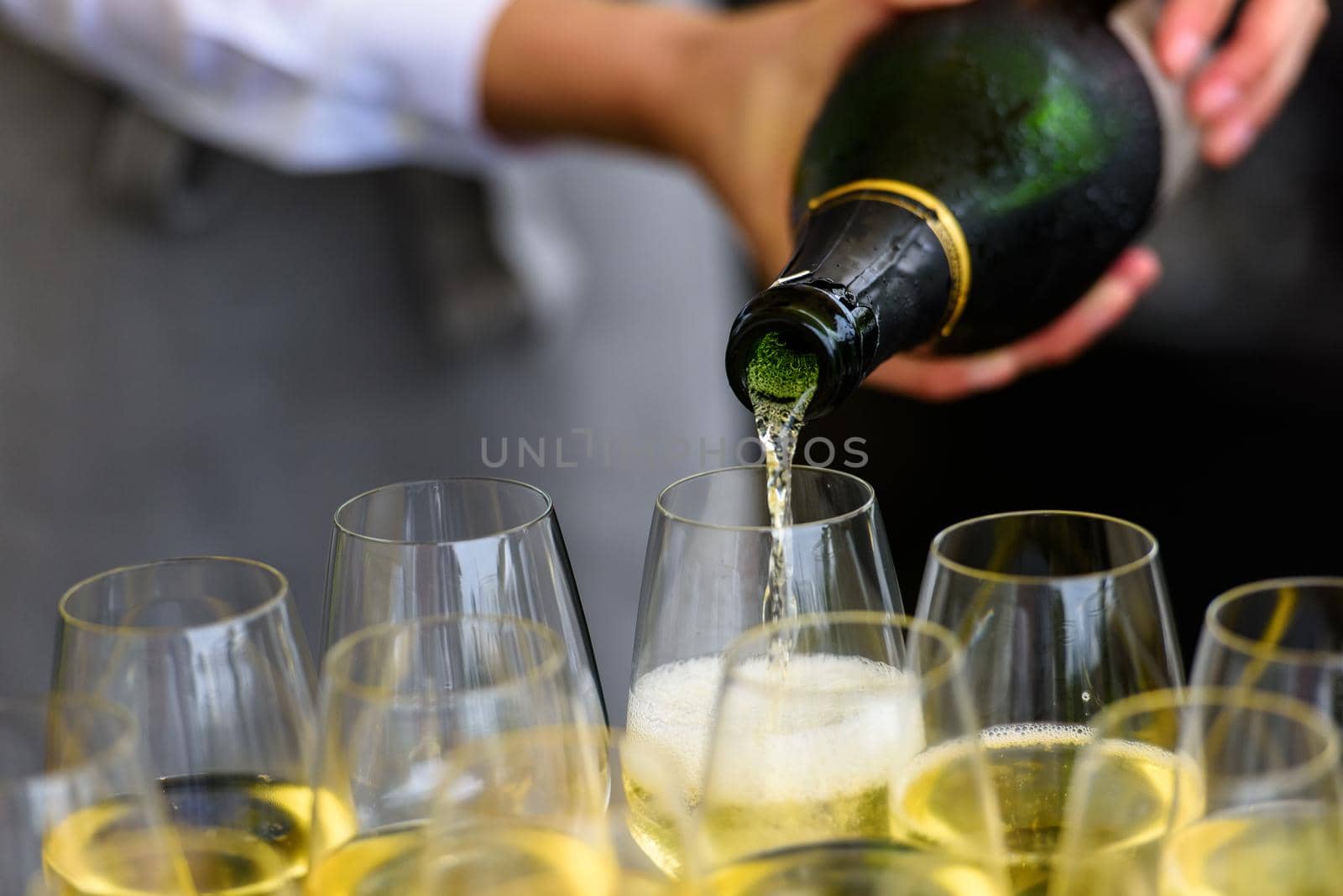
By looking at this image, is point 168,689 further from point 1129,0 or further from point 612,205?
point 612,205

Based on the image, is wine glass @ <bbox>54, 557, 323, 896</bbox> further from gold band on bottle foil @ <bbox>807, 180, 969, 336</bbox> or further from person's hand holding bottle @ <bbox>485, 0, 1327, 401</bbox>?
person's hand holding bottle @ <bbox>485, 0, 1327, 401</bbox>

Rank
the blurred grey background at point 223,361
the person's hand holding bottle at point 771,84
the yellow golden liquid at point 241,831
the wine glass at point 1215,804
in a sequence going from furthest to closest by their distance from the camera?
the blurred grey background at point 223,361 < the person's hand holding bottle at point 771,84 < the yellow golden liquid at point 241,831 < the wine glass at point 1215,804

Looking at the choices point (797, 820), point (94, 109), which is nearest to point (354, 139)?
point (94, 109)

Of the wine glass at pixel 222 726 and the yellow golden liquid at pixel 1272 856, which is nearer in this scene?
the yellow golden liquid at pixel 1272 856

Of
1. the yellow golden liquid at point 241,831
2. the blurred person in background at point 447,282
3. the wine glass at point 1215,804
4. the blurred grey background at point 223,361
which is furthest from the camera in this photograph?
the blurred grey background at point 223,361

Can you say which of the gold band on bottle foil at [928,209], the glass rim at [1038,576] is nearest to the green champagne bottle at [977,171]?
the gold band on bottle foil at [928,209]

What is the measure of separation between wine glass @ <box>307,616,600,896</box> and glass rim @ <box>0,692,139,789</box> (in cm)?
6

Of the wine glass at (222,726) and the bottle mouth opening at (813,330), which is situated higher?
the bottle mouth opening at (813,330)

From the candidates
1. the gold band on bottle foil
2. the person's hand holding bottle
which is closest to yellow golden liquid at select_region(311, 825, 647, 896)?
the gold band on bottle foil

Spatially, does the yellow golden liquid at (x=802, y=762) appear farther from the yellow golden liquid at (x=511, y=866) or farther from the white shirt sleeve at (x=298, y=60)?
the white shirt sleeve at (x=298, y=60)

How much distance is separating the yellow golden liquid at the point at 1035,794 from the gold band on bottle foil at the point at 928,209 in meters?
0.27

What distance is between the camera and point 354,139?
1.32 meters

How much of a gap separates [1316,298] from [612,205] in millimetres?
937

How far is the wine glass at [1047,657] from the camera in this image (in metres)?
0.51
